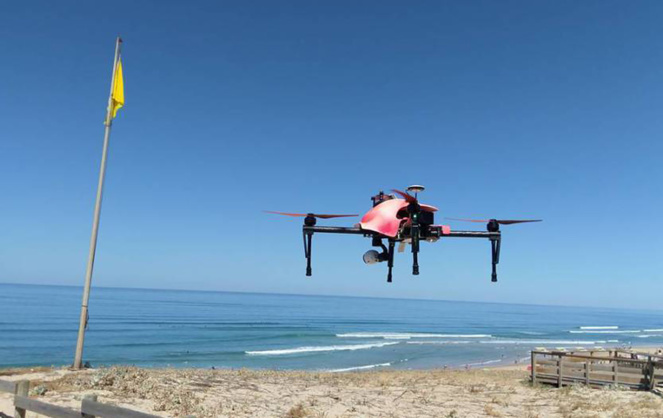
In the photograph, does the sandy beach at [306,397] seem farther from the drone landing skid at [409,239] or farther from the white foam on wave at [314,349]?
the white foam on wave at [314,349]

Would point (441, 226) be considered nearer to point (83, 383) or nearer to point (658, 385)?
point (83, 383)

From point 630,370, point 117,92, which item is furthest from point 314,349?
point 117,92

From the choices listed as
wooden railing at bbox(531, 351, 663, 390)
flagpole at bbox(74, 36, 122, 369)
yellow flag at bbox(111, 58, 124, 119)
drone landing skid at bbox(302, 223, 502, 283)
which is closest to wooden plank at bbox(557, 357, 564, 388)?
wooden railing at bbox(531, 351, 663, 390)

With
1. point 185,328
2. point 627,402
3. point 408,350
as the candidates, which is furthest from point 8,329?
Result: point 627,402

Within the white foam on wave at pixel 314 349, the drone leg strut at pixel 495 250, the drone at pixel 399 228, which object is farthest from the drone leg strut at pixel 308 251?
the white foam on wave at pixel 314 349

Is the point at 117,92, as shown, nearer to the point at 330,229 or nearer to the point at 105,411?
the point at 330,229

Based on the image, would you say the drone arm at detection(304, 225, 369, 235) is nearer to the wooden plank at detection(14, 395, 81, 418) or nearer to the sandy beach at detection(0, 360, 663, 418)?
the wooden plank at detection(14, 395, 81, 418)
